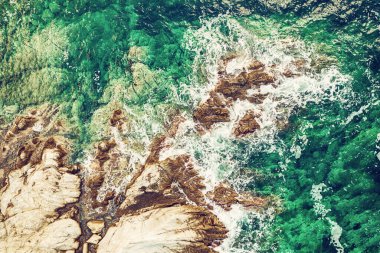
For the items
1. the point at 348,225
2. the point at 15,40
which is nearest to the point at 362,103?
the point at 348,225

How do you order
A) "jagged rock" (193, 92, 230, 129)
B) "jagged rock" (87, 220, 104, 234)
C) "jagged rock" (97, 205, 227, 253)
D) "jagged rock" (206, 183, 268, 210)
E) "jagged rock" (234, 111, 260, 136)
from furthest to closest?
1. "jagged rock" (193, 92, 230, 129)
2. "jagged rock" (234, 111, 260, 136)
3. "jagged rock" (87, 220, 104, 234)
4. "jagged rock" (206, 183, 268, 210)
5. "jagged rock" (97, 205, 227, 253)

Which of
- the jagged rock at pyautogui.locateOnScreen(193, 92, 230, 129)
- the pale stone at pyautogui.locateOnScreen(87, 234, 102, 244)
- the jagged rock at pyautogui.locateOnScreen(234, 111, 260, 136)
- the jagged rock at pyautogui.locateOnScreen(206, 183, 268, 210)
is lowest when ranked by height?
the pale stone at pyautogui.locateOnScreen(87, 234, 102, 244)

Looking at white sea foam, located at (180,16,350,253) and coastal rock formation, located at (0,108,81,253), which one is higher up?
white sea foam, located at (180,16,350,253)

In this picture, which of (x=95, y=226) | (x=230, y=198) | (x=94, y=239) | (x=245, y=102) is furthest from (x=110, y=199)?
(x=245, y=102)

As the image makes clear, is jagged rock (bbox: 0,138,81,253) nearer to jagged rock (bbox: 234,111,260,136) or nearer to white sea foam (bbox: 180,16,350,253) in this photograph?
white sea foam (bbox: 180,16,350,253)

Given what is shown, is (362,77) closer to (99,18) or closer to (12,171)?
(99,18)

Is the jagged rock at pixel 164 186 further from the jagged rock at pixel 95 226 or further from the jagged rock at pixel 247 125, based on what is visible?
the jagged rock at pixel 247 125

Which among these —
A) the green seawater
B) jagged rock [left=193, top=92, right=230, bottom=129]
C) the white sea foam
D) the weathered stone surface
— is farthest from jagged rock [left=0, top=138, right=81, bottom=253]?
the weathered stone surface

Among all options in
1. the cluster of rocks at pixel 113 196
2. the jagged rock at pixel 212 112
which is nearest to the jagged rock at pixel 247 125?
the cluster of rocks at pixel 113 196
